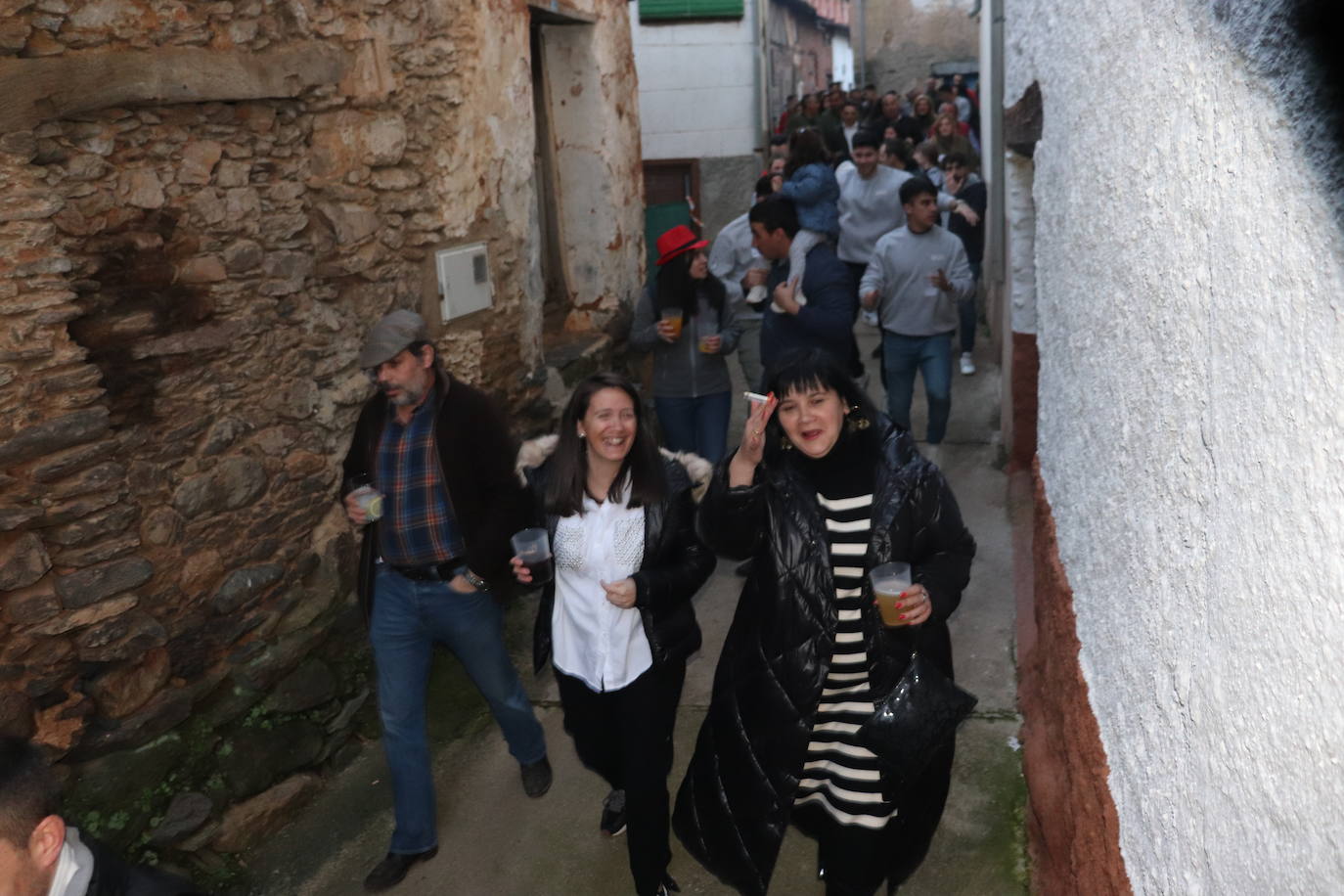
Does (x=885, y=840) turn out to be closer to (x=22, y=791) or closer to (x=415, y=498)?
(x=415, y=498)

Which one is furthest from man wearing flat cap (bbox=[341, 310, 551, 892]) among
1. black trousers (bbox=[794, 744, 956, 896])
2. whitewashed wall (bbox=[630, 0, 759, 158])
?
whitewashed wall (bbox=[630, 0, 759, 158])

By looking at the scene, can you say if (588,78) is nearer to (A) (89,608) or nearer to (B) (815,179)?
(B) (815,179)

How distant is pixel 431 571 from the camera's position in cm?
376

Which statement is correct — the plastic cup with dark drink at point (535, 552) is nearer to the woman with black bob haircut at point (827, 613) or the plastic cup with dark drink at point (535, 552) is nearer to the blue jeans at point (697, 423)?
the woman with black bob haircut at point (827, 613)

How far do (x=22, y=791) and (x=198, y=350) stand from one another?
2181 mm

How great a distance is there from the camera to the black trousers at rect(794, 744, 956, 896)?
3.12 metres

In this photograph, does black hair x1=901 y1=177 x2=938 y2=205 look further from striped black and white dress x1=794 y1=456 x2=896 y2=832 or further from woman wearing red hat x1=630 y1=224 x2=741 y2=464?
striped black and white dress x1=794 y1=456 x2=896 y2=832

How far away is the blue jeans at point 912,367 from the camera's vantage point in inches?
259

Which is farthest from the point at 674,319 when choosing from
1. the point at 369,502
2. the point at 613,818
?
the point at 613,818

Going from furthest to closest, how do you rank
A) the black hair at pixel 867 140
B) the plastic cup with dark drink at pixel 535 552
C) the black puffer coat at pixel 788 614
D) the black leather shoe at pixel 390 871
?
the black hair at pixel 867 140 < the black leather shoe at pixel 390 871 < the plastic cup with dark drink at pixel 535 552 < the black puffer coat at pixel 788 614

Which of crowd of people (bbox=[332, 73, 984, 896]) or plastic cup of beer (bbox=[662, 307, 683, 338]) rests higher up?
plastic cup of beer (bbox=[662, 307, 683, 338])

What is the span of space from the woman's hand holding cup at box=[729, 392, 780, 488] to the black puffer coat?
3 cm

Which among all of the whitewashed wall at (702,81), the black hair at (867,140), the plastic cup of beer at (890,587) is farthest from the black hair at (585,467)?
the whitewashed wall at (702,81)

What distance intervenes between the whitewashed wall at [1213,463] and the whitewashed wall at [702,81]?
34.9 ft
